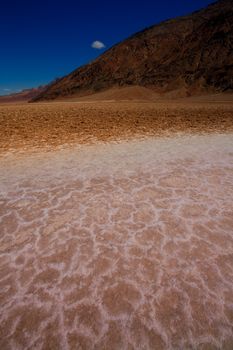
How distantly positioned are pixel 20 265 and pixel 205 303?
7.85ft

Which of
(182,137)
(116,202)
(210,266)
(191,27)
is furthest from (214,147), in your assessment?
(191,27)

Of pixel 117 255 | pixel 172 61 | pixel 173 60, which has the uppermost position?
pixel 173 60

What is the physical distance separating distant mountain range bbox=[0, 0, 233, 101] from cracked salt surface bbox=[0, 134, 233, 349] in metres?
54.9

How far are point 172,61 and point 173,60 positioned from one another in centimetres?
48

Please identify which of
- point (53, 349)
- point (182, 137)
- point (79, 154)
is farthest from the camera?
point (182, 137)

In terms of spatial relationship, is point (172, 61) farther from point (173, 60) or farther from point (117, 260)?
point (117, 260)

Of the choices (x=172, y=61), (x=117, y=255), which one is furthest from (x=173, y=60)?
(x=117, y=255)

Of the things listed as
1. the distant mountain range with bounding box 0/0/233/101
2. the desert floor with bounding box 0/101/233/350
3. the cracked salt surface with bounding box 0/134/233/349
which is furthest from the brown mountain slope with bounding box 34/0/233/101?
the cracked salt surface with bounding box 0/134/233/349

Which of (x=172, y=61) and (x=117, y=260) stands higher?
(x=172, y=61)

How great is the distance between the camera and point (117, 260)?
9.93 feet

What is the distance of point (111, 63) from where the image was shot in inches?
2815

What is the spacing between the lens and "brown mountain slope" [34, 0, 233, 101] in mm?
55906

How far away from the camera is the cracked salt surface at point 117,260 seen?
2.20m

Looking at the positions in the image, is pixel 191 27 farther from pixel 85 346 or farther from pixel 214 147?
pixel 85 346
